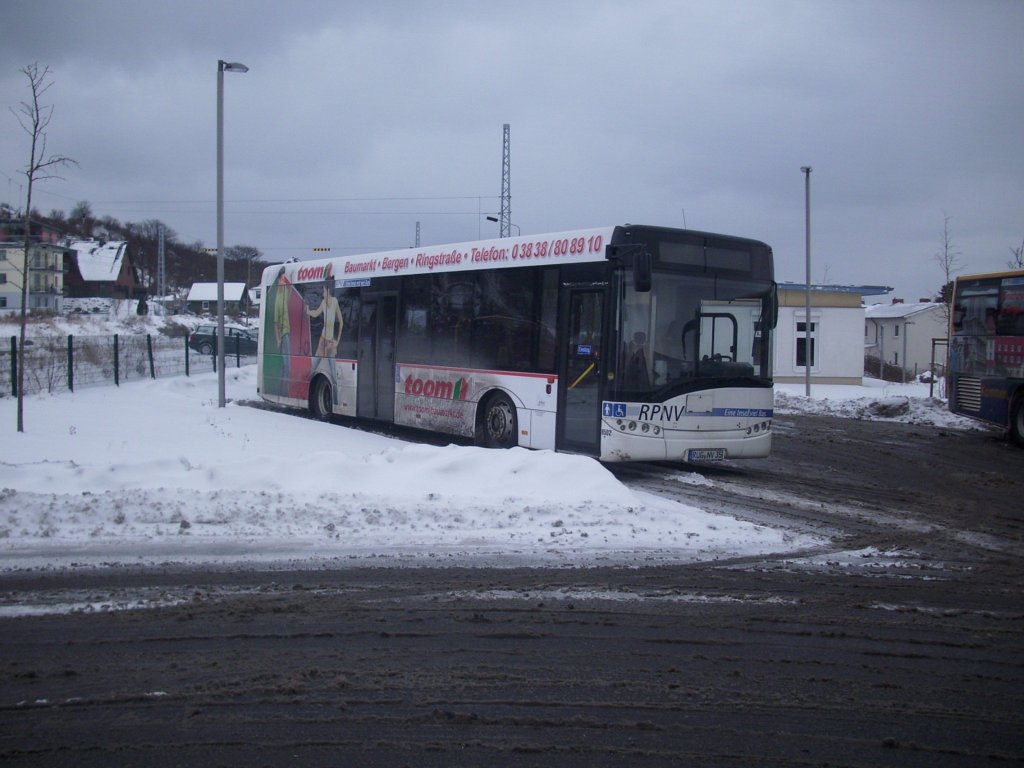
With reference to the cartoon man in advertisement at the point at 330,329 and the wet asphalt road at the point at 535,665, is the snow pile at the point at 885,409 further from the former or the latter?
the wet asphalt road at the point at 535,665

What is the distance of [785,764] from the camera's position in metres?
3.78

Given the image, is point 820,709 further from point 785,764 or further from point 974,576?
point 974,576

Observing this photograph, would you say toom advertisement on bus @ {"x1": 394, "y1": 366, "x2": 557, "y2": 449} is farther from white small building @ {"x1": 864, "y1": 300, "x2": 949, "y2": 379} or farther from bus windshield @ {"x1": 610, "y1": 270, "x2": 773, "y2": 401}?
white small building @ {"x1": 864, "y1": 300, "x2": 949, "y2": 379}

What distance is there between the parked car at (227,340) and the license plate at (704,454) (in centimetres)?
3155

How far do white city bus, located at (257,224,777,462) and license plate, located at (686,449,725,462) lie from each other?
2 centimetres

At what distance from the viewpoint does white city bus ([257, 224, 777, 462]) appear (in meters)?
11.2

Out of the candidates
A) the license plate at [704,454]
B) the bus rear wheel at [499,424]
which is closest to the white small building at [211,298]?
the bus rear wheel at [499,424]

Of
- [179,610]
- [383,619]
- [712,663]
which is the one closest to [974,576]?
[712,663]

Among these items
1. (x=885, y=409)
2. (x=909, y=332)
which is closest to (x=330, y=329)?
(x=885, y=409)

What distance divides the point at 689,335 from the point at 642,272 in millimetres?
1438

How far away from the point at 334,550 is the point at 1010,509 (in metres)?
7.86

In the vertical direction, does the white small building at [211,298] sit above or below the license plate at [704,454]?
above

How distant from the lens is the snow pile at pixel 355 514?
24.8 ft

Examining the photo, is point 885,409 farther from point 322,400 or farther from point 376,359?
point 322,400
